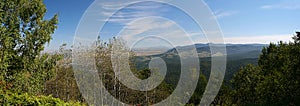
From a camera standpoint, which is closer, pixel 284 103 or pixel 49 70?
pixel 284 103

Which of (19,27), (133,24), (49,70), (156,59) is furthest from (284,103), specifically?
(19,27)

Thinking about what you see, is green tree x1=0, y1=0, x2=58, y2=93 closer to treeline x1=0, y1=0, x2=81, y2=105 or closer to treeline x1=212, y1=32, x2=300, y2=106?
treeline x1=0, y1=0, x2=81, y2=105

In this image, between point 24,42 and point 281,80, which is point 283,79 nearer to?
point 281,80

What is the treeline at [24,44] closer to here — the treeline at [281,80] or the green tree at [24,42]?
the green tree at [24,42]

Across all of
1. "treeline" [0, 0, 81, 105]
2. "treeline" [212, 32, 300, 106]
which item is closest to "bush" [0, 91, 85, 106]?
"treeline" [0, 0, 81, 105]

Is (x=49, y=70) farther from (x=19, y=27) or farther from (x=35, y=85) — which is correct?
(x=19, y=27)

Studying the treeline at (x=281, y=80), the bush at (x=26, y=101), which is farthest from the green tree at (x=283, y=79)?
the bush at (x=26, y=101)

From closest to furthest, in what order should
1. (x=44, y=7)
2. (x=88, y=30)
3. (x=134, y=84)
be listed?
(x=88, y=30) → (x=44, y=7) → (x=134, y=84)

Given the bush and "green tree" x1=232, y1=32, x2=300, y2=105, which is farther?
"green tree" x1=232, y1=32, x2=300, y2=105
